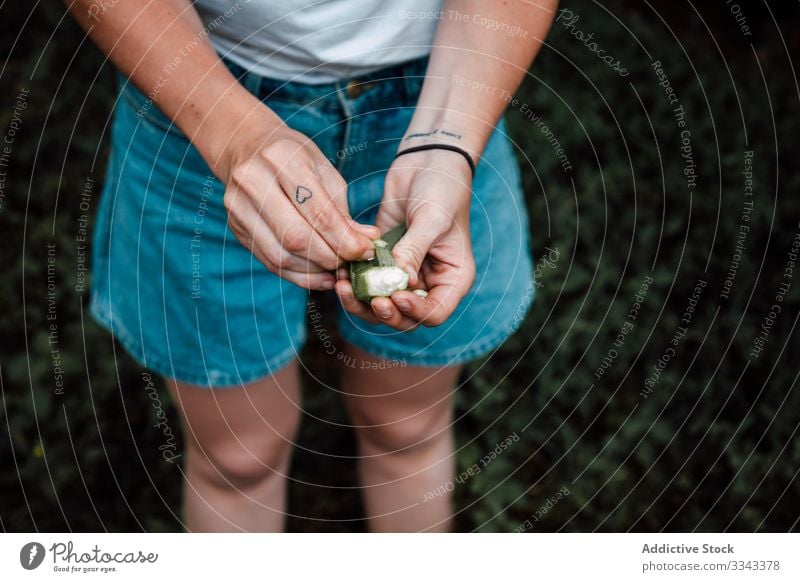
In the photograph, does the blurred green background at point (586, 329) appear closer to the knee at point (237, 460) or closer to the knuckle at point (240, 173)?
the knee at point (237, 460)

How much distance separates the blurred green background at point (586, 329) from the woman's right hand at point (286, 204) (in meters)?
0.83

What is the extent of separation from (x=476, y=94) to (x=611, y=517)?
1.02 metres

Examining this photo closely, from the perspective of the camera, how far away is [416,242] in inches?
35.7

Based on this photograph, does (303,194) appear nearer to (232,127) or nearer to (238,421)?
(232,127)

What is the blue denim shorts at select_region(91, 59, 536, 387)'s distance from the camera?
38.3 inches

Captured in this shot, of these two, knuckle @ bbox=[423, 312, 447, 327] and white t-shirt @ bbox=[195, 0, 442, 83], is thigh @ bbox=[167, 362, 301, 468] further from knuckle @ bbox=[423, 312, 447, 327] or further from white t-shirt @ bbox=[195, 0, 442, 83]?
white t-shirt @ bbox=[195, 0, 442, 83]

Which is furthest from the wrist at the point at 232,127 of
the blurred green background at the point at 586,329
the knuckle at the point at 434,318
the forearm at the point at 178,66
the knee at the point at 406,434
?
the blurred green background at the point at 586,329

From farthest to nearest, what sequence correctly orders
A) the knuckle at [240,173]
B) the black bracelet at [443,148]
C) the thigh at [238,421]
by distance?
the thigh at [238,421] → the black bracelet at [443,148] → the knuckle at [240,173]

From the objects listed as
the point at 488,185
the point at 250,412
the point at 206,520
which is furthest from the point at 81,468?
the point at 488,185

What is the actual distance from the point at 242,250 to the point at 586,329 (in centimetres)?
113

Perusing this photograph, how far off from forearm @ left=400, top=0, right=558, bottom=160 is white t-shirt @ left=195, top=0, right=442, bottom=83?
0.05 m

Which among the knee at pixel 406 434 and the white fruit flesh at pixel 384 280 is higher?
the white fruit flesh at pixel 384 280

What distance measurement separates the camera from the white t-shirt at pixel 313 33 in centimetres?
89

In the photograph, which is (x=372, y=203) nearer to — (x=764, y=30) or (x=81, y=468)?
(x=81, y=468)
